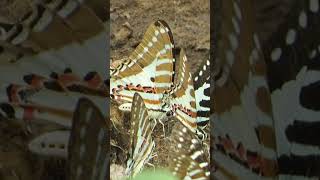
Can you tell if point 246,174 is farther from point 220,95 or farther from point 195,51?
Result: point 195,51

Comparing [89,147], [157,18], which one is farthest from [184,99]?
[89,147]

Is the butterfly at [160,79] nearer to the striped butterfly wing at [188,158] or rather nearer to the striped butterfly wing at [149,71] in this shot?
the striped butterfly wing at [149,71]

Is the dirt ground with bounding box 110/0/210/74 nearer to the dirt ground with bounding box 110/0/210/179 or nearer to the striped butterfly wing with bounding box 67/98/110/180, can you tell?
the dirt ground with bounding box 110/0/210/179

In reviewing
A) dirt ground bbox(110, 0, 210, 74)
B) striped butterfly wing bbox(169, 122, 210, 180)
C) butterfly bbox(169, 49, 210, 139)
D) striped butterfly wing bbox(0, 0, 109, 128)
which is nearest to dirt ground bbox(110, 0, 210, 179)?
dirt ground bbox(110, 0, 210, 74)

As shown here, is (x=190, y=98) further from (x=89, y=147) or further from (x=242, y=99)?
(x=89, y=147)

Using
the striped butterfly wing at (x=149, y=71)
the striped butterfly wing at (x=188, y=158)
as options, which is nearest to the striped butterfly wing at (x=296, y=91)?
the striped butterfly wing at (x=188, y=158)

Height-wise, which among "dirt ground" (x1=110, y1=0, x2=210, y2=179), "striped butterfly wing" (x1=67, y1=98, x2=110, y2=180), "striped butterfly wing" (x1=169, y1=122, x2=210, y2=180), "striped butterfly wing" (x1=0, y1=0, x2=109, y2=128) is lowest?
"striped butterfly wing" (x1=169, y1=122, x2=210, y2=180)

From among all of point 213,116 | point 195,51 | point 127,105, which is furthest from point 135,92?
point 213,116
